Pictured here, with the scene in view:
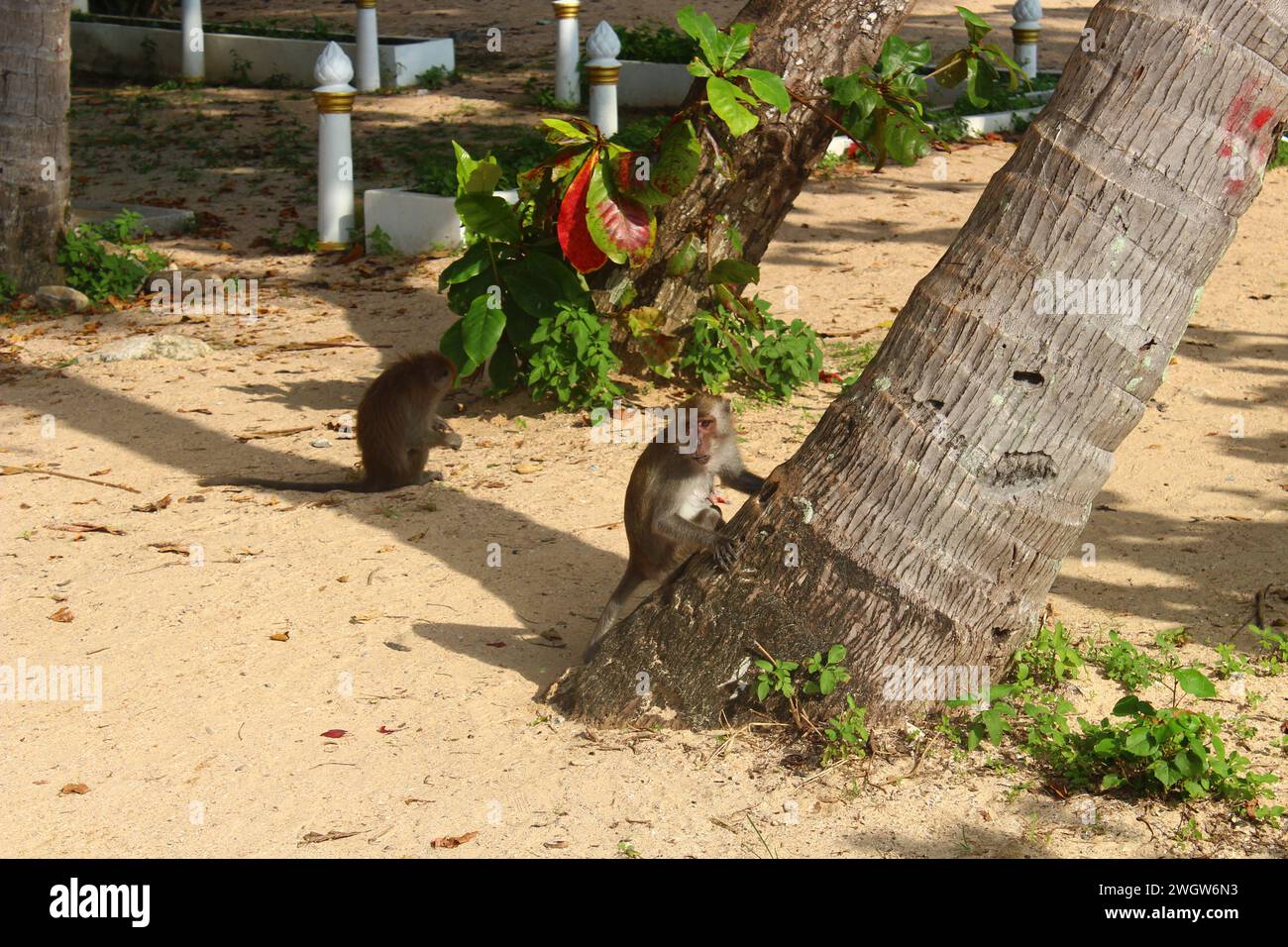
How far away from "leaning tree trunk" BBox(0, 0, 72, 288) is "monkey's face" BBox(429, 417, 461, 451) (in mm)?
4305

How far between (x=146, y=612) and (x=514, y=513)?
1792 mm

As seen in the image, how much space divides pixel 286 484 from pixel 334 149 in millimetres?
4599

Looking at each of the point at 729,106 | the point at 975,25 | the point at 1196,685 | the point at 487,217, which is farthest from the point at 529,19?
the point at 1196,685

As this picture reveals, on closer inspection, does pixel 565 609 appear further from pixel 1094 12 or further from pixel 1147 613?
pixel 1094 12

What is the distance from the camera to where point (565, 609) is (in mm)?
5719

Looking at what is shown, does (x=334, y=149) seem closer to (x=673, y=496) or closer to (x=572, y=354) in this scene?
(x=572, y=354)

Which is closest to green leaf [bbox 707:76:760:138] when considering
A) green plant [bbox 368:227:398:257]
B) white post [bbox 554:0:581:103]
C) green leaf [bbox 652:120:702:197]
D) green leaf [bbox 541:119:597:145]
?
green leaf [bbox 652:120:702:197]

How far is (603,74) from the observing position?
1110 centimetres

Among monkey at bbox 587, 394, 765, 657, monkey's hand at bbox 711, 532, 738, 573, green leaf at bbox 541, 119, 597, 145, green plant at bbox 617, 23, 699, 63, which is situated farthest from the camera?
green plant at bbox 617, 23, 699, 63

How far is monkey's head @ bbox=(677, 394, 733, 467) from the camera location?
5504 millimetres

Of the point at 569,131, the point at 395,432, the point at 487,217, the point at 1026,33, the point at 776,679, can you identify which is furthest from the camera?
the point at 1026,33

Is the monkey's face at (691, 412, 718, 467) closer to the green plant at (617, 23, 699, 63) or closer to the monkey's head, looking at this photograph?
the monkey's head

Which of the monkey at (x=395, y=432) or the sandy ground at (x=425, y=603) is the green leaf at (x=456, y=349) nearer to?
the monkey at (x=395, y=432)

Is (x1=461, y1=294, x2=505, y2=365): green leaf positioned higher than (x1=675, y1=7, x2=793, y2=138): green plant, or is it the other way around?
(x1=675, y1=7, x2=793, y2=138): green plant
